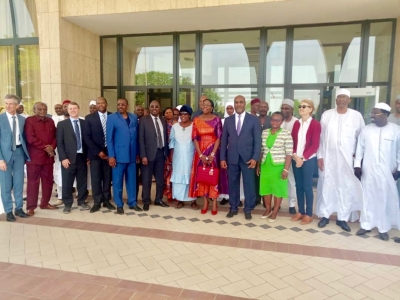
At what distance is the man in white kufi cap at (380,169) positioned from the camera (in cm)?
426

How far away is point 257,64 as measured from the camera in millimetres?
8469

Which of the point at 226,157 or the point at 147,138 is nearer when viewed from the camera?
the point at 226,157

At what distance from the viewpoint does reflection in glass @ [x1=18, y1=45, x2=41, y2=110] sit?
886 centimetres

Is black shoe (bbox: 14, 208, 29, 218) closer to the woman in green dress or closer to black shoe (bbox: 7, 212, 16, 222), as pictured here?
black shoe (bbox: 7, 212, 16, 222)

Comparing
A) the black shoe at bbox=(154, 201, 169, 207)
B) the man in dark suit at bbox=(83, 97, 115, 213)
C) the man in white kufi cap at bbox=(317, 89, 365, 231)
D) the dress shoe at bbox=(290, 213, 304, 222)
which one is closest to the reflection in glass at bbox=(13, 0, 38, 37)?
the man in dark suit at bbox=(83, 97, 115, 213)

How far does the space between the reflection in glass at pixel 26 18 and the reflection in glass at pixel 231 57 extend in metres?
4.80

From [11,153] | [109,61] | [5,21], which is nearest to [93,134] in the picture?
[11,153]

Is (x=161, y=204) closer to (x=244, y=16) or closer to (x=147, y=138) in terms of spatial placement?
(x=147, y=138)

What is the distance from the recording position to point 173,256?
374cm

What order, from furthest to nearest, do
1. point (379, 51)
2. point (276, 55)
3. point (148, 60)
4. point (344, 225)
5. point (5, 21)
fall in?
point (148, 60) → point (5, 21) → point (276, 55) → point (379, 51) → point (344, 225)

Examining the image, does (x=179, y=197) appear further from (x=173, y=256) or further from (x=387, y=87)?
(x=387, y=87)

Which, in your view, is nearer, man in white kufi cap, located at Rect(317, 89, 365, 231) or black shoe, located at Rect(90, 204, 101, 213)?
man in white kufi cap, located at Rect(317, 89, 365, 231)

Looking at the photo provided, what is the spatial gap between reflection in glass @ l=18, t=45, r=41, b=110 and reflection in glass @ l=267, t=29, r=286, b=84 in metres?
6.45

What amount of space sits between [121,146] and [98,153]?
450 millimetres
